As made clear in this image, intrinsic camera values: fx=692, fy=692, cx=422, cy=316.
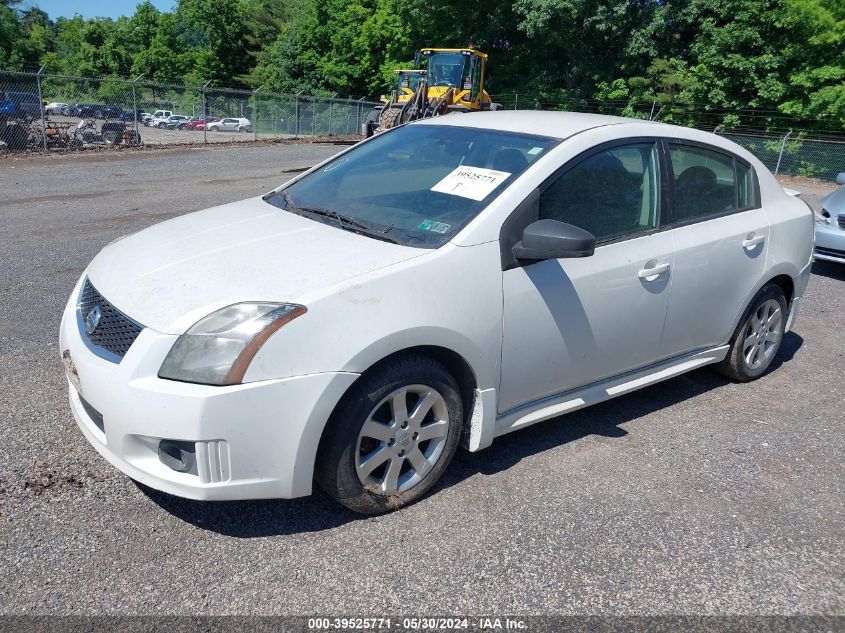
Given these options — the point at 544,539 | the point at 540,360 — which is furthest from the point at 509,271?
the point at 544,539

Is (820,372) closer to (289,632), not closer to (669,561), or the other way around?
(669,561)

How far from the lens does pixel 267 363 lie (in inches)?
101

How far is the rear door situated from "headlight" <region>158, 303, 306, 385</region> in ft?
7.64

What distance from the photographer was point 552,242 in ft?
10.2

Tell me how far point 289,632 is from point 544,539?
1.15 metres

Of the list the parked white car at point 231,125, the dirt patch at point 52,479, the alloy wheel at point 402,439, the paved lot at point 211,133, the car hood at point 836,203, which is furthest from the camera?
the parked white car at point 231,125

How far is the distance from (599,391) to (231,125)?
24.1m

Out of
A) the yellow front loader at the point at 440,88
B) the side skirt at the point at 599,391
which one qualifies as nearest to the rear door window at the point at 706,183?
the side skirt at the point at 599,391

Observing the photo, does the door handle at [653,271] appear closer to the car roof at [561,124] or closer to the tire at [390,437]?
the car roof at [561,124]

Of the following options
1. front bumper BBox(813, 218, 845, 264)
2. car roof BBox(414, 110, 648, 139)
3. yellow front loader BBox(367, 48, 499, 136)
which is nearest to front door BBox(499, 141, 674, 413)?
car roof BBox(414, 110, 648, 139)

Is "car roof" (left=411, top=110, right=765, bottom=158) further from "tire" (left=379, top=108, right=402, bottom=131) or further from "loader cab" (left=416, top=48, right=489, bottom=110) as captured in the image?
"loader cab" (left=416, top=48, right=489, bottom=110)

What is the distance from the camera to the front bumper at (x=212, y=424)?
2.53 meters

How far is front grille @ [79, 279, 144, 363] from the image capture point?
271cm

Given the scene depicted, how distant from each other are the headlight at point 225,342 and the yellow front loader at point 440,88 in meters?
19.4
